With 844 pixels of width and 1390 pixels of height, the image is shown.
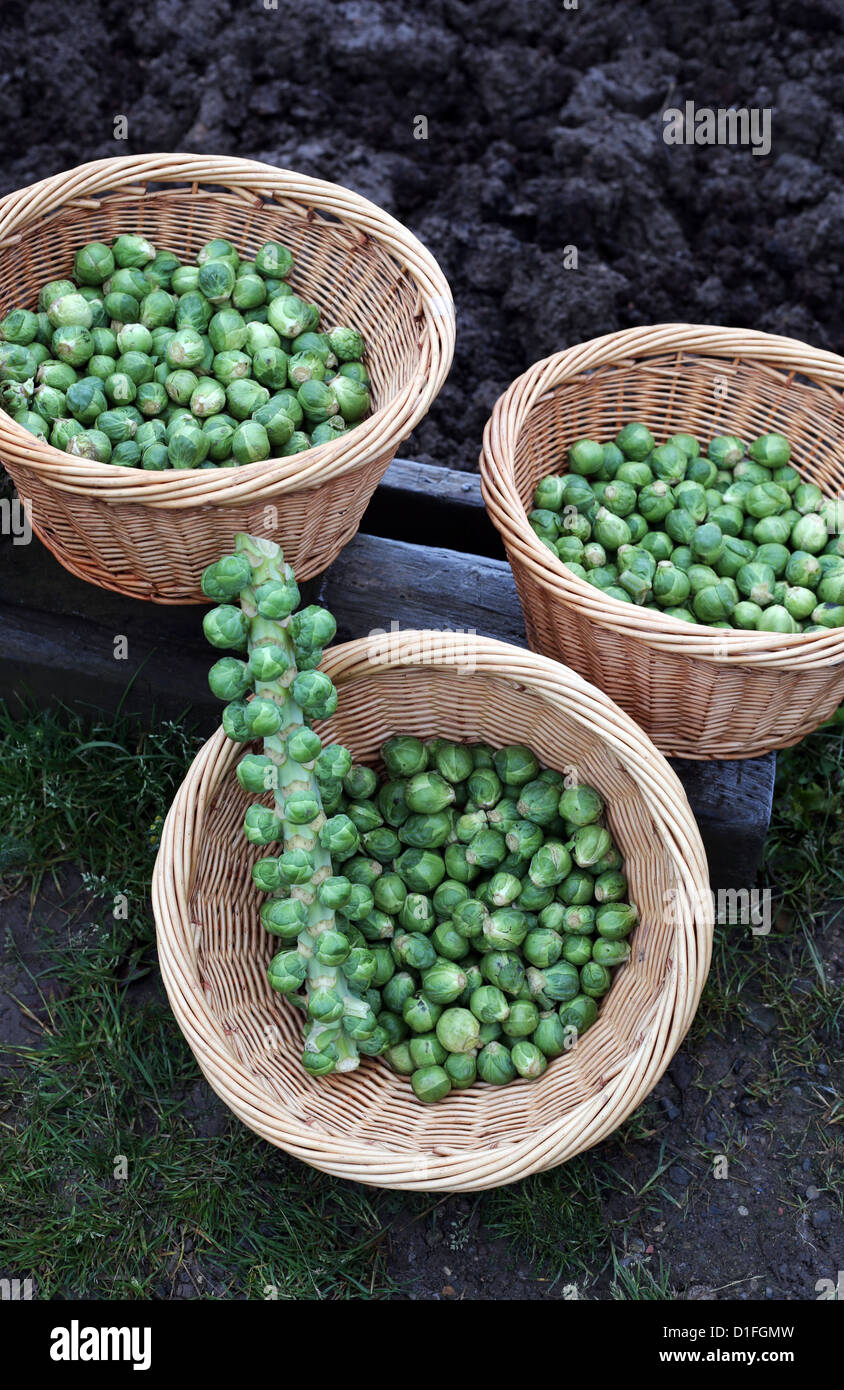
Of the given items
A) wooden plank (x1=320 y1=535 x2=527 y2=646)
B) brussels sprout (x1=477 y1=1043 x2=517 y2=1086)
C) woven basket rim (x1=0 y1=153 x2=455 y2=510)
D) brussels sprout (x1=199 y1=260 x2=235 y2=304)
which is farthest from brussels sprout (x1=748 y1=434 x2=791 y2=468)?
brussels sprout (x1=477 y1=1043 x2=517 y2=1086)

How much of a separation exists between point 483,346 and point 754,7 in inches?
60.8

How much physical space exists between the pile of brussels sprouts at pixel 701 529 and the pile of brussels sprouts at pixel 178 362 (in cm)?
58

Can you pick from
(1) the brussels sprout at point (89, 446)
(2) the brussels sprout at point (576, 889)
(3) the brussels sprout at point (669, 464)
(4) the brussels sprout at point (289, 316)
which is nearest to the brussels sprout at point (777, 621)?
(3) the brussels sprout at point (669, 464)

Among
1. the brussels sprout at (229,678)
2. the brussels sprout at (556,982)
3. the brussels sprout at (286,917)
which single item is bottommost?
the brussels sprout at (556,982)

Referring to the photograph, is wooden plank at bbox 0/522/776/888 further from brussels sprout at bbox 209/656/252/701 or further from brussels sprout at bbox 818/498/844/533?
brussels sprout at bbox 209/656/252/701

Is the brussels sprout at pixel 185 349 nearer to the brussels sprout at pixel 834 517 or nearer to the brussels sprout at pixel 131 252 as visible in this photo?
the brussels sprout at pixel 131 252

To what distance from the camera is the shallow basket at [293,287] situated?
2045mm

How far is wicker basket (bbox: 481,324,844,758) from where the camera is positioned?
2250mm

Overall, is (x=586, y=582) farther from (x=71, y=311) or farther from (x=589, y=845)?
(x=71, y=311)

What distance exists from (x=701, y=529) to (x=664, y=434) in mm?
384

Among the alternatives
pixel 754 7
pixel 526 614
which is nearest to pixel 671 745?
pixel 526 614

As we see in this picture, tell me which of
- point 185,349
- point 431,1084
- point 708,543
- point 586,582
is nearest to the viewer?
point 431,1084

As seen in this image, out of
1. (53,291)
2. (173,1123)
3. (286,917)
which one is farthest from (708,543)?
(173,1123)

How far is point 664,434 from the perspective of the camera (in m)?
2.94
